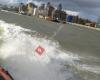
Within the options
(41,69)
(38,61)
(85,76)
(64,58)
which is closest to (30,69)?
(41,69)

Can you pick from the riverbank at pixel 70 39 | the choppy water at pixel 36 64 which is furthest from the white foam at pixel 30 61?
the riverbank at pixel 70 39

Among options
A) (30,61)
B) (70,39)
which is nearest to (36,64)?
(30,61)

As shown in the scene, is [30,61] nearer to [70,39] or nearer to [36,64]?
[36,64]

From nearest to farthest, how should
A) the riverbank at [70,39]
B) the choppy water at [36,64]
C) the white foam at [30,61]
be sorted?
the white foam at [30,61] < the choppy water at [36,64] < the riverbank at [70,39]

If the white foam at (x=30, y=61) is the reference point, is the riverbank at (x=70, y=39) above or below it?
below

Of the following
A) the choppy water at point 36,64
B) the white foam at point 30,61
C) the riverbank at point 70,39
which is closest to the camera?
the white foam at point 30,61

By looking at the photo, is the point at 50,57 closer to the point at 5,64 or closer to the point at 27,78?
the point at 5,64

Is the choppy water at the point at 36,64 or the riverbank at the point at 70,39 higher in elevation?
the choppy water at the point at 36,64

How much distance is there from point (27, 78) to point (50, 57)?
857 centimetres

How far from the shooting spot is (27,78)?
19625 mm

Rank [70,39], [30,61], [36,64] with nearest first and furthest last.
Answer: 1. [36,64]
2. [30,61]
3. [70,39]

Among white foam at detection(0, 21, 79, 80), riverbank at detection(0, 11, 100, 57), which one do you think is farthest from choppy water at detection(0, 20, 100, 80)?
riverbank at detection(0, 11, 100, 57)

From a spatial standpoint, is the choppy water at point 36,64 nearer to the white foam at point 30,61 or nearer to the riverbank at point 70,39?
the white foam at point 30,61

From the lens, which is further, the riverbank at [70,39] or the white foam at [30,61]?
the riverbank at [70,39]
